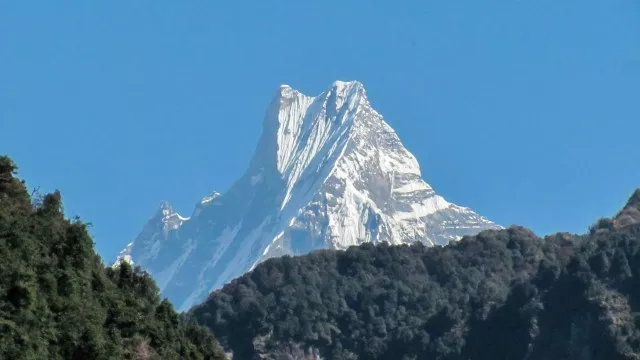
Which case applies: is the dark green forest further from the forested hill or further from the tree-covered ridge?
the tree-covered ridge

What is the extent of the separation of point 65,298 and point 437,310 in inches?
2200

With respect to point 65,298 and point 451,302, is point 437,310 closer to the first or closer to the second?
point 451,302

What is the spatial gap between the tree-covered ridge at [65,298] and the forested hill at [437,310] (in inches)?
1505

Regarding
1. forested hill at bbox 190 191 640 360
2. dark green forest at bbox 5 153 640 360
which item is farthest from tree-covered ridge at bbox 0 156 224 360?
forested hill at bbox 190 191 640 360

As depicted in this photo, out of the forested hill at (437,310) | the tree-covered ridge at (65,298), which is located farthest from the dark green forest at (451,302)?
the tree-covered ridge at (65,298)

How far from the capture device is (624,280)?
9700cm

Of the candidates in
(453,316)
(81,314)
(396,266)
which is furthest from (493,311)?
(81,314)

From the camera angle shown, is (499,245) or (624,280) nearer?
(624,280)

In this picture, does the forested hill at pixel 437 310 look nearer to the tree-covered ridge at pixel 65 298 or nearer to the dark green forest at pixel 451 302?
the dark green forest at pixel 451 302

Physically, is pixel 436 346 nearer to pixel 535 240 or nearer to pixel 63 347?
pixel 535 240

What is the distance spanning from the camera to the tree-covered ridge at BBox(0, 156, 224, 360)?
45594 mm

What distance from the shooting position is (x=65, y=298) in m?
48.8

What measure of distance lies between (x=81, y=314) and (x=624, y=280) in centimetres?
5374

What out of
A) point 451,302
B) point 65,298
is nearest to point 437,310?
point 451,302
